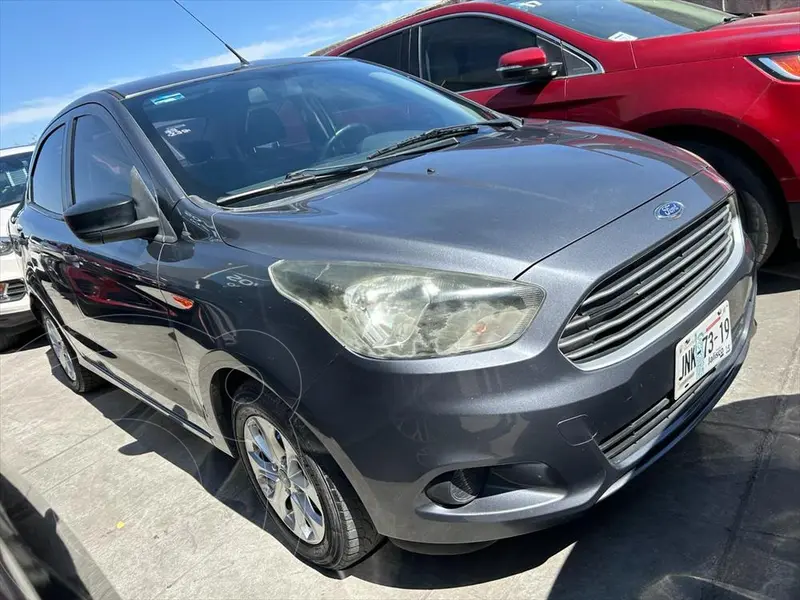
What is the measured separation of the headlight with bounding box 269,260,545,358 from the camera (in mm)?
1709

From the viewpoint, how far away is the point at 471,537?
1813mm

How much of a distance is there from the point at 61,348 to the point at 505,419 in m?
3.69

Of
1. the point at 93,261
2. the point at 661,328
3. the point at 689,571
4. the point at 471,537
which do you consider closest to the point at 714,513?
the point at 689,571

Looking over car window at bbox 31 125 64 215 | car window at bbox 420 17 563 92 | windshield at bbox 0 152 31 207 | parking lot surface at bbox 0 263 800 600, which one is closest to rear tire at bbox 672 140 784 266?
parking lot surface at bbox 0 263 800 600

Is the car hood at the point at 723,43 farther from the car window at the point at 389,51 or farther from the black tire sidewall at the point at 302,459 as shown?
the black tire sidewall at the point at 302,459

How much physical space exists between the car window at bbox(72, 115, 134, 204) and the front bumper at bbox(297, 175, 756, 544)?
1.48 meters

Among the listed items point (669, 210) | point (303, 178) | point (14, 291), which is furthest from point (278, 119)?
point (14, 291)

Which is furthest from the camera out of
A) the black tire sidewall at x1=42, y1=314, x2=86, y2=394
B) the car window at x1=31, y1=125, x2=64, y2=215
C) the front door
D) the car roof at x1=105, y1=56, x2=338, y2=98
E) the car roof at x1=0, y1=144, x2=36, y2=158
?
the car roof at x1=0, y1=144, x2=36, y2=158

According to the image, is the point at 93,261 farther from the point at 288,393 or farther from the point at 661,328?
the point at 661,328

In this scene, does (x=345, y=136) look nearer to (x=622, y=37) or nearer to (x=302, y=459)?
(x=302, y=459)

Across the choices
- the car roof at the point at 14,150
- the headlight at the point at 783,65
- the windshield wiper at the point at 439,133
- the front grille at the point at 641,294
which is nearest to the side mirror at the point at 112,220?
the windshield wiper at the point at 439,133

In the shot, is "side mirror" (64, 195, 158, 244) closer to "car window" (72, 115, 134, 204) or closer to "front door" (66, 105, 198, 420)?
"front door" (66, 105, 198, 420)

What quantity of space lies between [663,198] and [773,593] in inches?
44.6

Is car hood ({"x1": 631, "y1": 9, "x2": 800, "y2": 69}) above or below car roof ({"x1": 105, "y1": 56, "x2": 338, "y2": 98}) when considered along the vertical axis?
below
